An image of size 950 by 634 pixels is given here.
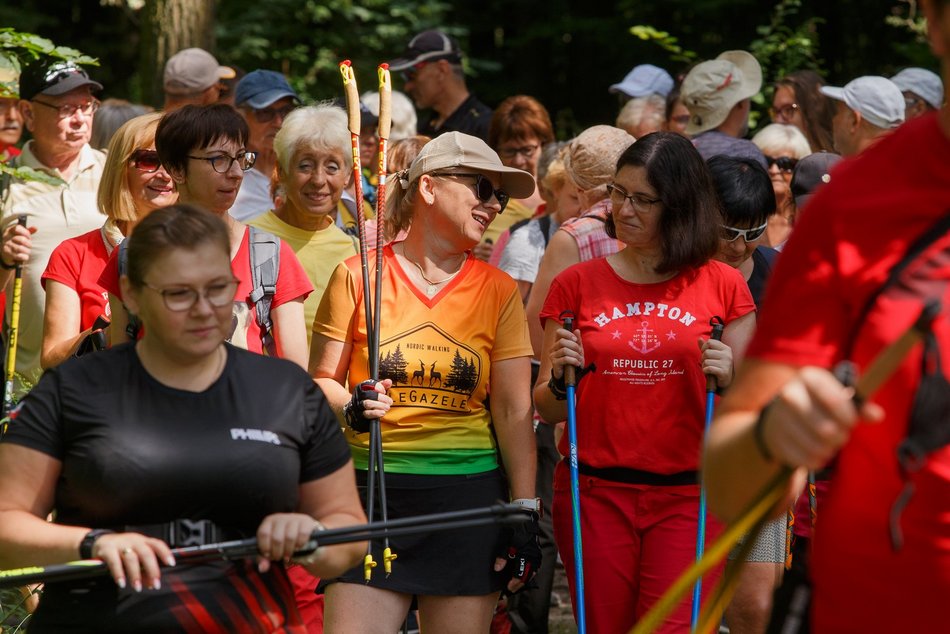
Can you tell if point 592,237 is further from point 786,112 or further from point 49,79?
point 786,112

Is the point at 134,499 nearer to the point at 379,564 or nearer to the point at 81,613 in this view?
the point at 81,613

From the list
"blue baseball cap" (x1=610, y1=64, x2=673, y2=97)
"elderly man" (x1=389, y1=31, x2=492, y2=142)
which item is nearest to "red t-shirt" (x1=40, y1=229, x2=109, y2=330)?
"elderly man" (x1=389, y1=31, x2=492, y2=142)

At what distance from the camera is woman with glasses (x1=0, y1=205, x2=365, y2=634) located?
3.24 m

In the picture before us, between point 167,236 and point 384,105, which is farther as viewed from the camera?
point 384,105

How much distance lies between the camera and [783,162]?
26.6ft

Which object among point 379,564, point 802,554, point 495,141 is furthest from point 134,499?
point 495,141

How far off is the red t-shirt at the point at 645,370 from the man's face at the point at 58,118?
3280 millimetres

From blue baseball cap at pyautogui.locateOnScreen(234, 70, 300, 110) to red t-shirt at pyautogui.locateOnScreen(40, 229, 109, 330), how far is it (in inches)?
107

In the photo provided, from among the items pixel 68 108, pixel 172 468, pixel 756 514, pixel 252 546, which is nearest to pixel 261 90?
pixel 68 108

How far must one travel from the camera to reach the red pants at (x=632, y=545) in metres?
4.86

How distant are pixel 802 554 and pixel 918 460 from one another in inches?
133

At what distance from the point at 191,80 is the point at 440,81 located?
1.85 metres

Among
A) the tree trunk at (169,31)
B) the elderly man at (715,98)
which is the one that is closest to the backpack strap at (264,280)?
the elderly man at (715,98)

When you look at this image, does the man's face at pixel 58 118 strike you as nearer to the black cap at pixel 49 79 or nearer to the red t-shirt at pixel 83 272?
the black cap at pixel 49 79
